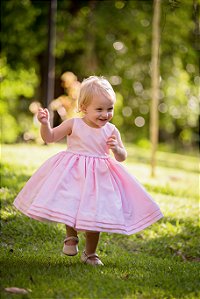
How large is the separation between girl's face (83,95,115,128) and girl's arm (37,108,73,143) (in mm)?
181

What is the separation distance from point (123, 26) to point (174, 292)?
14.6 meters

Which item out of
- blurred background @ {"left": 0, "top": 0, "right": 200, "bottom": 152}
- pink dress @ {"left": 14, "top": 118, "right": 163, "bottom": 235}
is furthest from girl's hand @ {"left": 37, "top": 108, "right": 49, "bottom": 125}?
blurred background @ {"left": 0, "top": 0, "right": 200, "bottom": 152}

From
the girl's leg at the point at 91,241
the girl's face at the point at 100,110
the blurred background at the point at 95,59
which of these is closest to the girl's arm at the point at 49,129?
the girl's face at the point at 100,110

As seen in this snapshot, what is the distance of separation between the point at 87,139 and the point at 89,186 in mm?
402

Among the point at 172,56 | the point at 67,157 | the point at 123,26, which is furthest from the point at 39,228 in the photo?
the point at 172,56

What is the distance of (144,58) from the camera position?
20891 mm

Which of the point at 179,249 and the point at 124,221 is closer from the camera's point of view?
the point at 124,221

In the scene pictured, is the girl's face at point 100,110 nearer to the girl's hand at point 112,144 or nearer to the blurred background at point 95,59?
the girl's hand at point 112,144

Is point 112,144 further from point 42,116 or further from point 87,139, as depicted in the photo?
point 42,116

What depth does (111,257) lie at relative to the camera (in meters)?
5.18

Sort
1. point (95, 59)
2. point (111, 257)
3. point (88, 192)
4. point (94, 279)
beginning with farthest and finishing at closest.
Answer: point (95, 59) < point (111, 257) < point (88, 192) < point (94, 279)

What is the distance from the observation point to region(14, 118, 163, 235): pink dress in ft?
13.4

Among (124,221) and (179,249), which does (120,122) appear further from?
(124,221)

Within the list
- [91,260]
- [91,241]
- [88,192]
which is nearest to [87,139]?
[88,192]
